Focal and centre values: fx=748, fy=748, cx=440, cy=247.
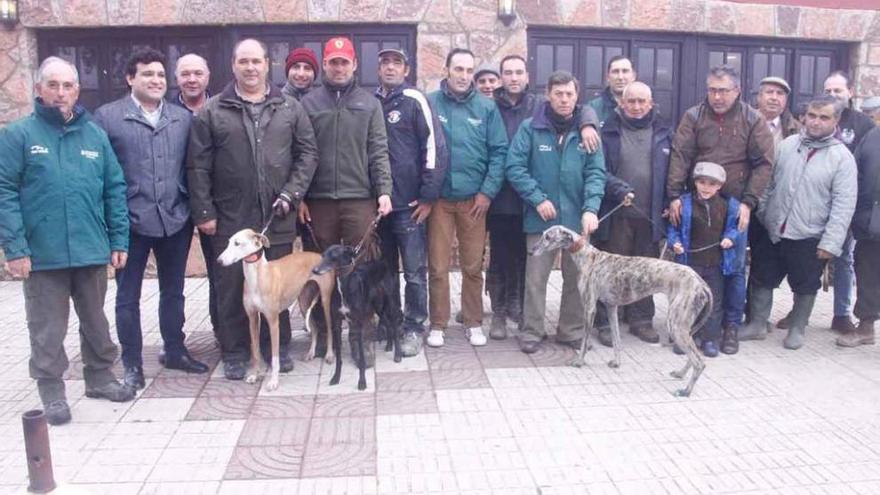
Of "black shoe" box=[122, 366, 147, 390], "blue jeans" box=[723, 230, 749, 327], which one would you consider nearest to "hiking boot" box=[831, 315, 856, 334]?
"blue jeans" box=[723, 230, 749, 327]

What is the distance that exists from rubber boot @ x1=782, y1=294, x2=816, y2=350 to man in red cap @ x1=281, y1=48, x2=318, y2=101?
4.41 metres

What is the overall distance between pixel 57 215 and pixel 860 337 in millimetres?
6143

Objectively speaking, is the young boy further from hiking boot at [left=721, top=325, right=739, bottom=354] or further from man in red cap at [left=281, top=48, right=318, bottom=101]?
man in red cap at [left=281, top=48, right=318, bottom=101]

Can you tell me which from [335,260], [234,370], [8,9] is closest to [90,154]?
[335,260]

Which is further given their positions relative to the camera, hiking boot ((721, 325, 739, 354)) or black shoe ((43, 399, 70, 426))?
hiking boot ((721, 325, 739, 354))

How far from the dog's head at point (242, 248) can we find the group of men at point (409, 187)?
0.26 m

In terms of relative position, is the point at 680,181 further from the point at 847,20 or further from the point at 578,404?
the point at 847,20

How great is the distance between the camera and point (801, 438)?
14.2 ft

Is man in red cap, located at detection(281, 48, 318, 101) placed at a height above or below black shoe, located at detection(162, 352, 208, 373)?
above

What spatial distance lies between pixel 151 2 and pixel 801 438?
7.62m

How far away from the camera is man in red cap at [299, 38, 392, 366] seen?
544 centimetres

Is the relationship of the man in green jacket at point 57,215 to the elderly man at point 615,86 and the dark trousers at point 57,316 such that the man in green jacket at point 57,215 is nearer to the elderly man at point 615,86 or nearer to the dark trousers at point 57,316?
the dark trousers at point 57,316

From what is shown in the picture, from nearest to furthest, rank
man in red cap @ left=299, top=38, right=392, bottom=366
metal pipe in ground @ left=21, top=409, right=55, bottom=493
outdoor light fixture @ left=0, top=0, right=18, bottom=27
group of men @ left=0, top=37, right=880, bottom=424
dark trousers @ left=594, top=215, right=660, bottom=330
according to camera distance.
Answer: metal pipe in ground @ left=21, top=409, right=55, bottom=493
group of men @ left=0, top=37, right=880, bottom=424
man in red cap @ left=299, top=38, right=392, bottom=366
dark trousers @ left=594, top=215, right=660, bottom=330
outdoor light fixture @ left=0, top=0, right=18, bottom=27

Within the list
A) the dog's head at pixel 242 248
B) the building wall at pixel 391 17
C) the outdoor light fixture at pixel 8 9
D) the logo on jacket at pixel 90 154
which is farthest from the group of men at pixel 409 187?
the outdoor light fixture at pixel 8 9
